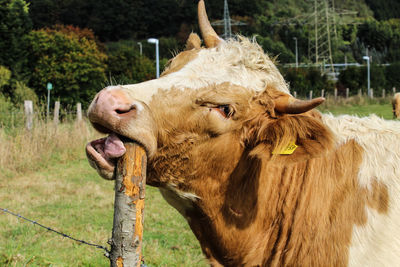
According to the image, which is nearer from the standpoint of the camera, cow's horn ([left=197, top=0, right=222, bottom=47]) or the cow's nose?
the cow's nose

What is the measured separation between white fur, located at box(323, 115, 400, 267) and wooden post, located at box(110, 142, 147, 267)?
134 cm

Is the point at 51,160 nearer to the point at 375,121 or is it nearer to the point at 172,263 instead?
the point at 172,263

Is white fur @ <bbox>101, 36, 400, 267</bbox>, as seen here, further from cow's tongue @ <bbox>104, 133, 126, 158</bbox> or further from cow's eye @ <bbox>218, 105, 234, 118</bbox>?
cow's tongue @ <bbox>104, 133, 126, 158</bbox>

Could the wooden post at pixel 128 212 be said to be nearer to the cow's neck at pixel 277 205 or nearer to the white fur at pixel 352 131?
the white fur at pixel 352 131

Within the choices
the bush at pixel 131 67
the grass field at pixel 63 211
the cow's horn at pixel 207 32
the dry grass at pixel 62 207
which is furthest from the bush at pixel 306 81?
the cow's horn at pixel 207 32

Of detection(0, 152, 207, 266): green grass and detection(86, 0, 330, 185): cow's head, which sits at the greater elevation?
detection(86, 0, 330, 185): cow's head

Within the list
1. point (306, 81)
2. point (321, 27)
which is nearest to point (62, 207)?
point (306, 81)

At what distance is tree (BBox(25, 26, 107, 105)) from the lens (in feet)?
95.0

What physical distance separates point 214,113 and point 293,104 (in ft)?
1.65

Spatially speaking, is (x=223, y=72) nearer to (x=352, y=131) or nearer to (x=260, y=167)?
(x=260, y=167)

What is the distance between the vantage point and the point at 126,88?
7.75 feet

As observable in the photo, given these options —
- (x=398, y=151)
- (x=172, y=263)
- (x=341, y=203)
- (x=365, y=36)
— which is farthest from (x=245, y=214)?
(x=365, y=36)

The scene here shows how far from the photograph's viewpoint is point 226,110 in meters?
2.66

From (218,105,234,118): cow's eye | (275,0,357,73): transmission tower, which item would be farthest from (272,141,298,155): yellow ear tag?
(275,0,357,73): transmission tower
